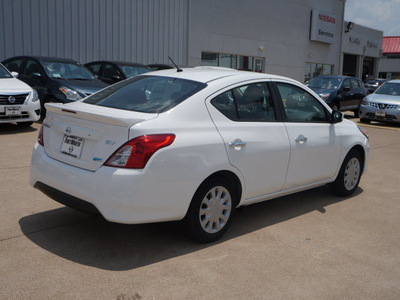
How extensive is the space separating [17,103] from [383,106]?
10694 mm

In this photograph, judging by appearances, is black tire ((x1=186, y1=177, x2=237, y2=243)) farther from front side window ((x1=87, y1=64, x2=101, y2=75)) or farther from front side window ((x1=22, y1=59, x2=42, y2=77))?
front side window ((x1=87, y1=64, x2=101, y2=75))

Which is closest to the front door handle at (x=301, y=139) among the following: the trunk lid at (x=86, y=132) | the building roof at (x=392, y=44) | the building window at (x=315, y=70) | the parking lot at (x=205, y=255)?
the parking lot at (x=205, y=255)

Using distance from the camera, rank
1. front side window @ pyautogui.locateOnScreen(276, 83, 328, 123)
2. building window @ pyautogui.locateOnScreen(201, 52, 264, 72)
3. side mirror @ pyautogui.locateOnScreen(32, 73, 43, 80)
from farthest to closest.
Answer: building window @ pyautogui.locateOnScreen(201, 52, 264, 72), side mirror @ pyautogui.locateOnScreen(32, 73, 43, 80), front side window @ pyautogui.locateOnScreen(276, 83, 328, 123)

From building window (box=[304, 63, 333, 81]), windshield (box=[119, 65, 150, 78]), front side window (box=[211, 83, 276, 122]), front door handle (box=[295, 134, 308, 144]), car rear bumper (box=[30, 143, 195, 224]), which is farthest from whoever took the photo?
building window (box=[304, 63, 333, 81])

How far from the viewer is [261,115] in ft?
14.6

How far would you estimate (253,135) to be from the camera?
4.20 metres

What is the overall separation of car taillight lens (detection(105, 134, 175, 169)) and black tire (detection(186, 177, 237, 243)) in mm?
607

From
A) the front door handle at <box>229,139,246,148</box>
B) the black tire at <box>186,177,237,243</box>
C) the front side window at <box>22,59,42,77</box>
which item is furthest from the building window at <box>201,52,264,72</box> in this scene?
the black tire at <box>186,177,237,243</box>

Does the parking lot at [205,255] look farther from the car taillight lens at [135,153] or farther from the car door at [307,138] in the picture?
the car taillight lens at [135,153]

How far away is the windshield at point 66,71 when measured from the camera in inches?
411

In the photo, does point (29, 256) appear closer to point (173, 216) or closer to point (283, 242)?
point (173, 216)

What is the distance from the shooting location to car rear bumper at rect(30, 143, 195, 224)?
335cm

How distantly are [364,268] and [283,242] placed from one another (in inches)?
29.5

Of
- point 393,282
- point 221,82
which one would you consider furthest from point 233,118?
point 393,282
